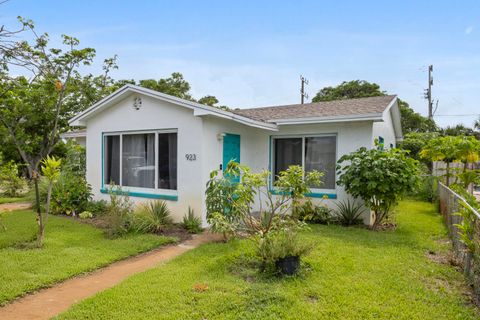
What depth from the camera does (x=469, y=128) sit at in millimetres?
28984

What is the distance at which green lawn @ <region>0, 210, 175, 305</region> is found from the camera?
16.1 ft

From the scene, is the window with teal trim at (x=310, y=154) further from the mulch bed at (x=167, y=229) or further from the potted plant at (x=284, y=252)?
the potted plant at (x=284, y=252)

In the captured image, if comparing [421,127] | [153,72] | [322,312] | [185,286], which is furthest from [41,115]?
[421,127]

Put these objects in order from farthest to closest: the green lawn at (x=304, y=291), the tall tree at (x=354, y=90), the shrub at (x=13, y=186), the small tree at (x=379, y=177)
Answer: the tall tree at (x=354, y=90) → the shrub at (x=13, y=186) → the small tree at (x=379, y=177) → the green lawn at (x=304, y=291)

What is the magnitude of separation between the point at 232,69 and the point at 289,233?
48.9 feet

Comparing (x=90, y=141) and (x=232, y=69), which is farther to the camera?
(x=232, y=69)

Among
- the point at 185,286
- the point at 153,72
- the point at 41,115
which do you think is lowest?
the point at 185,286

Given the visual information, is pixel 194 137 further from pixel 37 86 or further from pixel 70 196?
pixel 37 86

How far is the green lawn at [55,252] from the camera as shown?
4.91 meters

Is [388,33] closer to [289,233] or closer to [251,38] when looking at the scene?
[251,38]

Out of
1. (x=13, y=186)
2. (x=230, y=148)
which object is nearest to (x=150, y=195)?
(x=230, y=148)

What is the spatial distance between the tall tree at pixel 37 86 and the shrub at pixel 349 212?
7.58 meters

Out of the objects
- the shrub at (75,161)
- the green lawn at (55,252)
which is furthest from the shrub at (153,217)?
the shrub at (75,161)

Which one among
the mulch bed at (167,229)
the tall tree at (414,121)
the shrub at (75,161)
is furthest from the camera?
the tall tree at (414,121)
